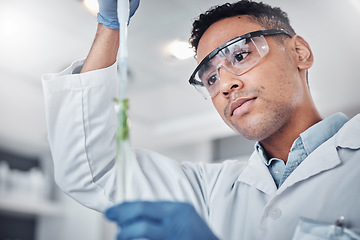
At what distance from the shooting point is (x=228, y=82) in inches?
37.2

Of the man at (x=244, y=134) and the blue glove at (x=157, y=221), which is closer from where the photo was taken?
the blue glove at (x=157, y=221)

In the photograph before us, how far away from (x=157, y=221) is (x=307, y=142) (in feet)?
1.81

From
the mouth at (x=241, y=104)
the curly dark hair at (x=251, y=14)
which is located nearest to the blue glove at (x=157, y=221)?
the mouth at (x=241, y=104)

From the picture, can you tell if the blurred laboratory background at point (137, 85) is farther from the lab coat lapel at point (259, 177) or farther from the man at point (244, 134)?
the lab coat lapel at point (259, 177)

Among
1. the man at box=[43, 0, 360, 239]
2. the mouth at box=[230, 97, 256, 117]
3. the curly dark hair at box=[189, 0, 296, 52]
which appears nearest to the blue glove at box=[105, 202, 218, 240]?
the man at box=[43, 0, 360, 239]

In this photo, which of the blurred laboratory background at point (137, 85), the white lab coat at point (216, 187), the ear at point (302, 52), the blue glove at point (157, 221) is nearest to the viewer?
the blue glove at point (157, 221)

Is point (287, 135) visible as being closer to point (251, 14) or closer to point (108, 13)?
point (251, 14)

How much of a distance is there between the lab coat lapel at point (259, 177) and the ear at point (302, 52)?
11.5 inches

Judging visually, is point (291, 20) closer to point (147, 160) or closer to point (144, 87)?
point (147, 160)

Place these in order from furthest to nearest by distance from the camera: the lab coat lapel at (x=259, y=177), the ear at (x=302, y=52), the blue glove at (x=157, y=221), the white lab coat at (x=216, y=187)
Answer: the ear at (x=302, y=52)
the lab coat lapel at (x=259, y=177)
the white lab coat at (x=216, y=187)
the blue glove at (x=157, y=221)

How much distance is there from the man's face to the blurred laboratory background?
0.36ft

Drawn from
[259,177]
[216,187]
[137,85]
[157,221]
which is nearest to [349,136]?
[259,177]

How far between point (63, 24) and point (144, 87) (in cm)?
71

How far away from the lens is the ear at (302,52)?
105 cm
